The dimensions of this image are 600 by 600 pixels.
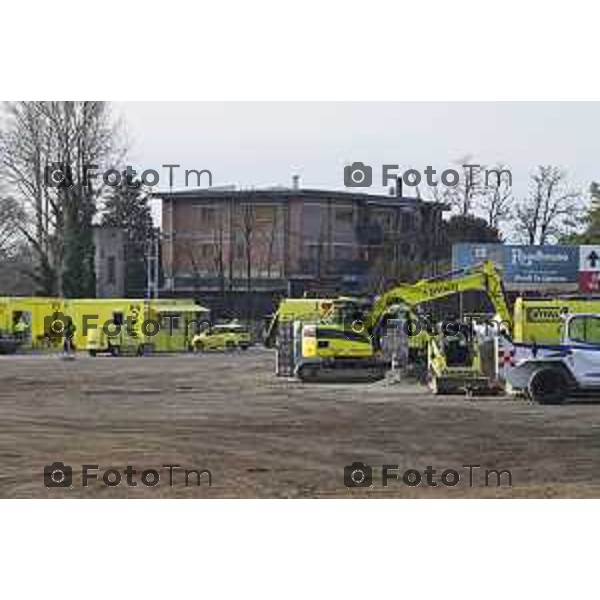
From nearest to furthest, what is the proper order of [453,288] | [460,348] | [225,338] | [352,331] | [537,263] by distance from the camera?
[460,348] < [453,288] < [352,331] < [537,263] < [225,338]

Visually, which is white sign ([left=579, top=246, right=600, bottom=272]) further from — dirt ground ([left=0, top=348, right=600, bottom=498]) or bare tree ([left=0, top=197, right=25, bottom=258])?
bare tree ([left=0, top=197, right=25, bottom=258])

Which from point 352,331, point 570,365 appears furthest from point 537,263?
point 570,365

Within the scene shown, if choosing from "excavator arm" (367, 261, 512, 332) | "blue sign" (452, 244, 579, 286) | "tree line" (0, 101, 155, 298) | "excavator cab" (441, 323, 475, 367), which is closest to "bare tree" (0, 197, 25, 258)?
"tree line" (0, 101, 155, 298)

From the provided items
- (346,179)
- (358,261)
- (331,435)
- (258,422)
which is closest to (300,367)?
(358,261)

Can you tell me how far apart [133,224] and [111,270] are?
30.2 ft

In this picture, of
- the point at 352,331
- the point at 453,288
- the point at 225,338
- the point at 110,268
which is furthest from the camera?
the point at 225,338

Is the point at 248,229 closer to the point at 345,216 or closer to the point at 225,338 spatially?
the point at 345,216

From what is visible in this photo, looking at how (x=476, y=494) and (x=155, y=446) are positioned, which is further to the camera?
(x=155, y=446)

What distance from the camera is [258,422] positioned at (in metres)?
20.3

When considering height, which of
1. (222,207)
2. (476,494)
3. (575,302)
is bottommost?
(476,494)

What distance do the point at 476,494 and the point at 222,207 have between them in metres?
8.11

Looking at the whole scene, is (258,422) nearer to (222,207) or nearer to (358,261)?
(222,207)

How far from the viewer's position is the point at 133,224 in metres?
21.9

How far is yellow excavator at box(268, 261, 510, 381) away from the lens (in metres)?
28.3
